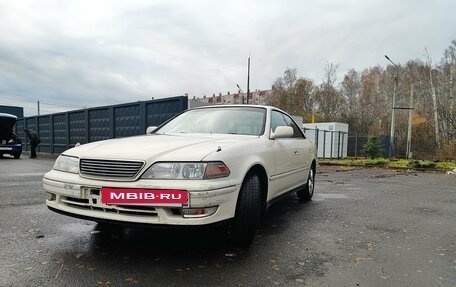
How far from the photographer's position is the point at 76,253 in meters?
3.36

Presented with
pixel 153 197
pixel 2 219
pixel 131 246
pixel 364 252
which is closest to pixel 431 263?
pixel 364 252

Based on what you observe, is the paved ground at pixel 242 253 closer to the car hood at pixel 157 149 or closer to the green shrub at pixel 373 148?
the car hood at pixel 157 149

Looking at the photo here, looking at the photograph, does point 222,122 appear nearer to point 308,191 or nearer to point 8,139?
point 308,191

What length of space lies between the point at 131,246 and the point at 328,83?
53108mm

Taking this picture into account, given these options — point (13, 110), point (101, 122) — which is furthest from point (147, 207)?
point (13, 110)

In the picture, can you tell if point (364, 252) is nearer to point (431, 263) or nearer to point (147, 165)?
point (431, 263)

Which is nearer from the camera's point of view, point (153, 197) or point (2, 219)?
point (153, 197)

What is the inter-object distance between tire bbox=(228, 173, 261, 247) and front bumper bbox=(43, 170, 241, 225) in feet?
0.50

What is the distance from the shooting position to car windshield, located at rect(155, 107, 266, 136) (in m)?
4.39

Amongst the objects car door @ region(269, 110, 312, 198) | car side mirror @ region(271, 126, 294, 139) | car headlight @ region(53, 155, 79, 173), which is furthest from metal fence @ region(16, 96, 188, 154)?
car headlight @ region(53, 155, 79, 173)

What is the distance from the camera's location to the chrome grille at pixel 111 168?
3064 mm

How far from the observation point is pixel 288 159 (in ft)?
15.8

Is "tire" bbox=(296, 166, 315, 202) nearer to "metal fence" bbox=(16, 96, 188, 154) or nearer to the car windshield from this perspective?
the car windshield

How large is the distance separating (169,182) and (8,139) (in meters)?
18.9
